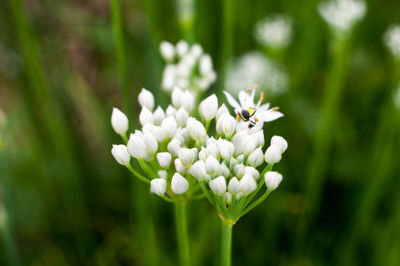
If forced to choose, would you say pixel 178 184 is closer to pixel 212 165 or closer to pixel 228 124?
pixel 212 165

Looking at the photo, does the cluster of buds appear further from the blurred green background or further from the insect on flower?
the blurred green background

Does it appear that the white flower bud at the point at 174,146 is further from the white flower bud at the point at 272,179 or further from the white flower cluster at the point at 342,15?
the white flower cluster at the point at 342,15

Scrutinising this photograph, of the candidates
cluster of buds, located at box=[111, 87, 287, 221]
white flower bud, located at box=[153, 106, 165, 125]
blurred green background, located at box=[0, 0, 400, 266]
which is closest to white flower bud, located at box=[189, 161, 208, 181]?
cluster of buds, located at box=[111, 87, 287, 221]

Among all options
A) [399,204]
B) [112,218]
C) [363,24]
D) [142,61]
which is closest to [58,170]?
[112,218]

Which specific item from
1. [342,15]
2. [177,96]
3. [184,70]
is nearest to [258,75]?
[342,15]

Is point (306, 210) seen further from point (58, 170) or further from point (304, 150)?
point (58, 170)
